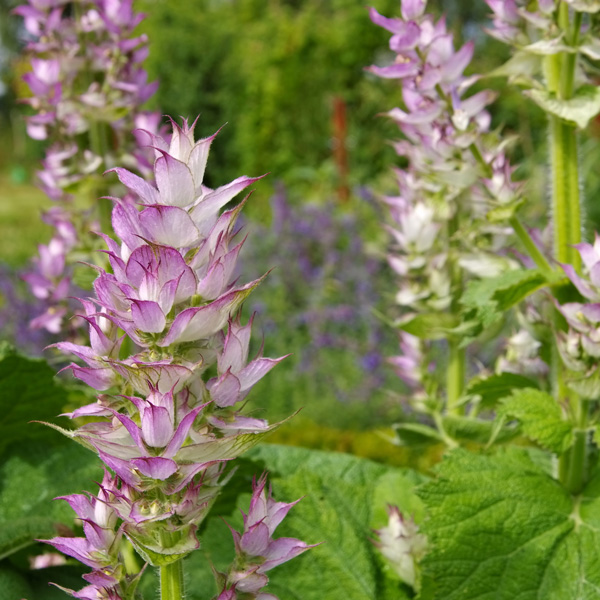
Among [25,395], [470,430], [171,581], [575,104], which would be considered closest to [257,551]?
[171,581]

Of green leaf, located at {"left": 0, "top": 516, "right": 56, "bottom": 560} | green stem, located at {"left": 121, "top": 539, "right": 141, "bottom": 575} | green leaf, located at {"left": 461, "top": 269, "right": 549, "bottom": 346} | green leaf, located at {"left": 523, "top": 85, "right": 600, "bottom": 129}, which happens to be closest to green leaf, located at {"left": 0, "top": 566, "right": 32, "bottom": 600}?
green leaf, located at {"left": 0, "top": 516, "right": 56, "bottom": 560}

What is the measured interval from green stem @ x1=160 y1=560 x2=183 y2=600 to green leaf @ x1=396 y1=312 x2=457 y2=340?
92 centimetres

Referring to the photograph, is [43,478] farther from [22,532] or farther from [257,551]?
[257,551]

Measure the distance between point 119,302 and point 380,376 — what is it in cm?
366

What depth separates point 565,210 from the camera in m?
1.43

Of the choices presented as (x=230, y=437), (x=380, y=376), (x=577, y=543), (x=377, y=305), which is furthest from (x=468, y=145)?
(x=377, y=305)

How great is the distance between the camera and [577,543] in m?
1.26

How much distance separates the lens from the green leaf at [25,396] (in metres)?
1.41

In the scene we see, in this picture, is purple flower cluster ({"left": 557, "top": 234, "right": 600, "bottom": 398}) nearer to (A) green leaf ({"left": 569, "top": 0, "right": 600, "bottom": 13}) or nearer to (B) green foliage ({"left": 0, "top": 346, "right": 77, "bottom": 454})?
(A) green leaf ({"left": 569, "top": 0, "right": 600, "bottom": 13})

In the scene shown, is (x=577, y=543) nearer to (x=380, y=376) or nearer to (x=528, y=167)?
(x=380, y=376)

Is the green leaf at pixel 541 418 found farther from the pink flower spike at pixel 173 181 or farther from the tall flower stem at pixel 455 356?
the pink flower spike at pixel 173 181

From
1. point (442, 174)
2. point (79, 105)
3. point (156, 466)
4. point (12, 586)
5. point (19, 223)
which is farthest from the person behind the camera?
point (19, 223)

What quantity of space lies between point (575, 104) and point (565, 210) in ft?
0.61

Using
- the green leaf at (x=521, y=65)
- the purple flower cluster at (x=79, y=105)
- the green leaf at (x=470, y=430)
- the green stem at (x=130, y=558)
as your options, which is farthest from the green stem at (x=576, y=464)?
the purple flower cluster at (x=79, y=105)
